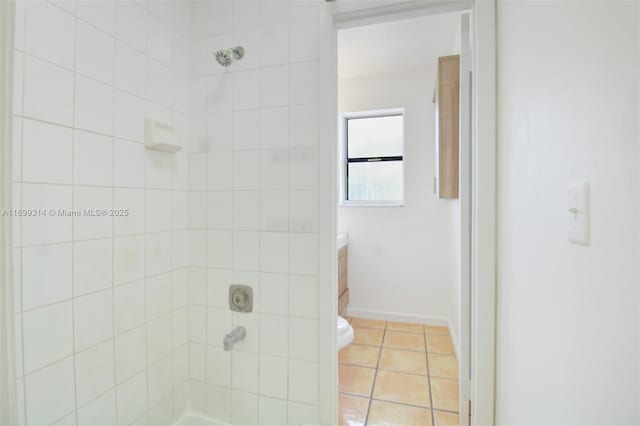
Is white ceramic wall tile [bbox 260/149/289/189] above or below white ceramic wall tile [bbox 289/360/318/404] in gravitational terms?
above

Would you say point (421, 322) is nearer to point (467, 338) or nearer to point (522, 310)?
point (467, 338)

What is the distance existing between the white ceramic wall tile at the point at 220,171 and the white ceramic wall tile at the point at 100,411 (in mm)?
936

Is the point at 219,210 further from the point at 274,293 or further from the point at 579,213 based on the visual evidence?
the point at 579,213

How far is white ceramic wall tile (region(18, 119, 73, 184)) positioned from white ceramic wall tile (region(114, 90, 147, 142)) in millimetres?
189

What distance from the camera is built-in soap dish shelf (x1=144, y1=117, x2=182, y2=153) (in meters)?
1.21

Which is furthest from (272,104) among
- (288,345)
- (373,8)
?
(288,345)

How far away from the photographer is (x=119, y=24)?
110cm

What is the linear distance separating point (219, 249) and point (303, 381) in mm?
737

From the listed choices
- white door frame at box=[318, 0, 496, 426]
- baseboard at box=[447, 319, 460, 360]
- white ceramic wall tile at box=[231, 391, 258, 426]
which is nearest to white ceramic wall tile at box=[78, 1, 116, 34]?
white door frame at box=[318, 0, 496, 426]

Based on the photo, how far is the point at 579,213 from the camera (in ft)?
1.70

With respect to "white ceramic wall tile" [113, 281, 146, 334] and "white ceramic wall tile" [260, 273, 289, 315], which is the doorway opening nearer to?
"white ceramic wall tile" [260, 273, 289, 315]

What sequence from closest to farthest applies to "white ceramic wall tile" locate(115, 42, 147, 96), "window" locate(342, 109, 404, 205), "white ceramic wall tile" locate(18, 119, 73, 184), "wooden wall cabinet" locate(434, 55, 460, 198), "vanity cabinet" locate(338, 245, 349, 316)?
"white ceramic wall tile" locate(18, 119, 73, 184) → "white ceramic wall tile" locate(115, 42, 147, 96) → "wooden wall cabinet" locate(434, 55, 460, 198) → "vanity cabinet" locate(338, 245, 349, 316) → "window" locate(342, 109, 404, 205)

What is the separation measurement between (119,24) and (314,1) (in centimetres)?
80

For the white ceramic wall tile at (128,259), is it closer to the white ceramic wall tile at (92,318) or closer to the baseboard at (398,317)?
the white ceramic wall tile at (92,318)
